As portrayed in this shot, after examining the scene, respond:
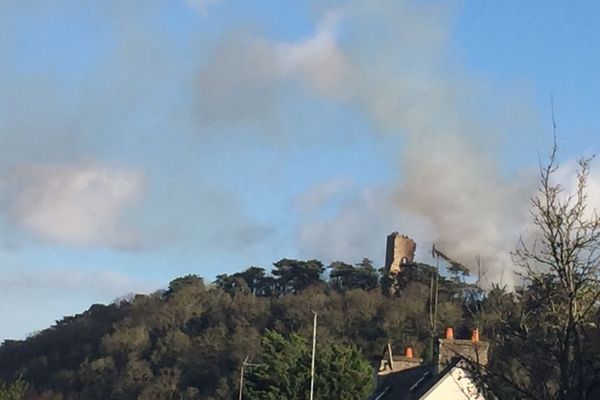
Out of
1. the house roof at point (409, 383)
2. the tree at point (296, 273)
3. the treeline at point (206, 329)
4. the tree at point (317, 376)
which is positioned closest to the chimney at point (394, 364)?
the house roof at point (409, 383)

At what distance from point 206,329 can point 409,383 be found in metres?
79.0

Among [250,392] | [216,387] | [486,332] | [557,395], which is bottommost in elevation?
[557,395]

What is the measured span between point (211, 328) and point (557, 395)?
357ft

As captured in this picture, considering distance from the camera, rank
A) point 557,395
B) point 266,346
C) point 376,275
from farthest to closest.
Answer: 1. point 376,275
2. point 266,346
3. point 557,395

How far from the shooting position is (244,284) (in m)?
157

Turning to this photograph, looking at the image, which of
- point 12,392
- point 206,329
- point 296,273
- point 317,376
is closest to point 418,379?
point 317,376

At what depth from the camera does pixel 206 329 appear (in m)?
120

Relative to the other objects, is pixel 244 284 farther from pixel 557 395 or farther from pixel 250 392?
pixel 557 395

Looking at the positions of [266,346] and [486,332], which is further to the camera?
[266,346]

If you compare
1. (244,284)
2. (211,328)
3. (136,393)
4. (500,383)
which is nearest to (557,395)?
(500,383)

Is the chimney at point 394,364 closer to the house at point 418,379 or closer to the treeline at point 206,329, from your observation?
the house at point 418,379

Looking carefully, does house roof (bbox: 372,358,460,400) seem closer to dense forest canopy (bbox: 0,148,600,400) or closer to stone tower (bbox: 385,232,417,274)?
dense forest canopy (bbox: 0,148,600,400)

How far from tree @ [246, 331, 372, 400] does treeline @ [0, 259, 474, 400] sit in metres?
29.4

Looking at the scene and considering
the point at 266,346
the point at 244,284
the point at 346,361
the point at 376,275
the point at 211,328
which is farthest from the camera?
the point at 244,284
